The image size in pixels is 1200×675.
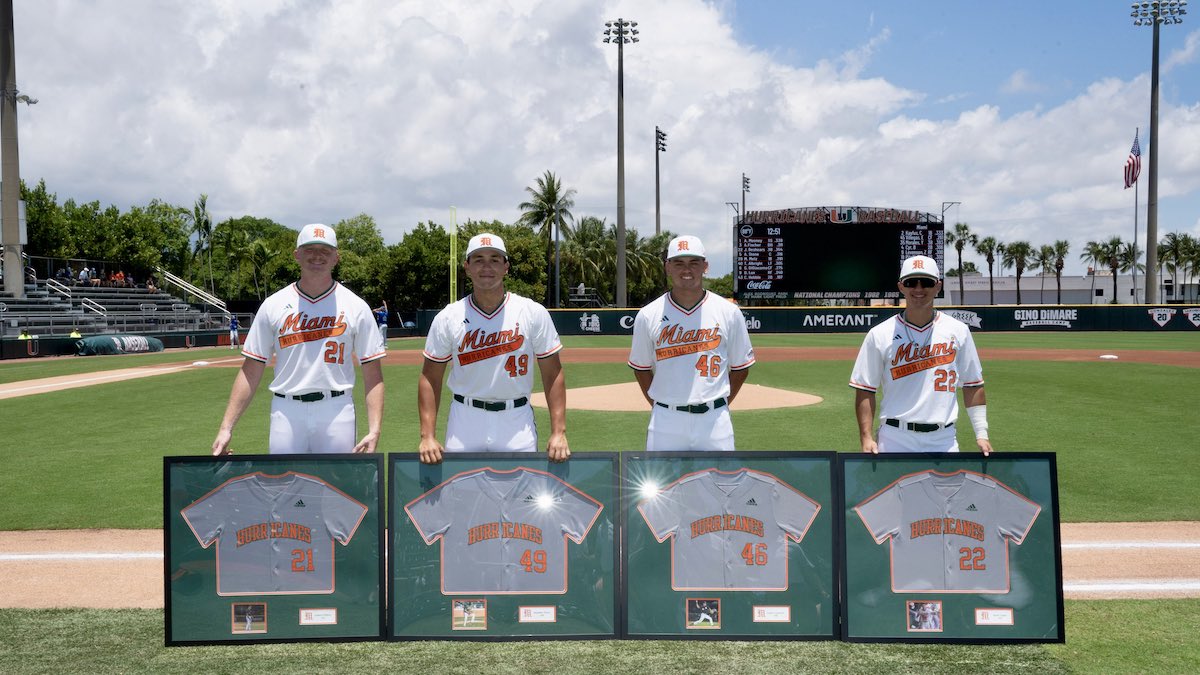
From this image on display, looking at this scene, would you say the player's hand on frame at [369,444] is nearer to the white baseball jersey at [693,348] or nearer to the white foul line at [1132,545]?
the white baseball jersey at [693,348]

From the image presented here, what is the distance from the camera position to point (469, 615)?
13.4 feet

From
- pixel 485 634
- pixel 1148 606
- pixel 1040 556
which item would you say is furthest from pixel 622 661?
pixel 1148 606

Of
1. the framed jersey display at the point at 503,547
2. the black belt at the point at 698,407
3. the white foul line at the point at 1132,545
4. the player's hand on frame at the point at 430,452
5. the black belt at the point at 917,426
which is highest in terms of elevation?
the black belt at the point at 698,407

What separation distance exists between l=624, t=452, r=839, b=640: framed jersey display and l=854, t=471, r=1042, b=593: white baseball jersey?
30cm

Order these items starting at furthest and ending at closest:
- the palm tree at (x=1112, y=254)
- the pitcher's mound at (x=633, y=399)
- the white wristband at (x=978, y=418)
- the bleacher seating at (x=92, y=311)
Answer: the palm tree at (x=1112, y=254) < the bleacher seating at (x=92, y=311) < the pitcher's mound at (x=633, y=399) < the white wristband at (x=978, y=418)

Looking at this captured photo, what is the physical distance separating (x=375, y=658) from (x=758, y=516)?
203 centimetres

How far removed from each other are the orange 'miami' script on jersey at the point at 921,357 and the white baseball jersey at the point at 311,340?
9.28 ft

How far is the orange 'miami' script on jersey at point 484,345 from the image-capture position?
14.0 feet

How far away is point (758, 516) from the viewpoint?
4.11 m

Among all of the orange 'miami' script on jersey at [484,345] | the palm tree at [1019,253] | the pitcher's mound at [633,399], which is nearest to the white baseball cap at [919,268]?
the orange 'miami' script on jersey at [484,345]

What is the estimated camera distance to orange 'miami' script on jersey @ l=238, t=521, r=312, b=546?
4.14m

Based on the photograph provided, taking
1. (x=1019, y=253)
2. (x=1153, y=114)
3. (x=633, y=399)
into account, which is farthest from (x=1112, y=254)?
(x=633, y=399)

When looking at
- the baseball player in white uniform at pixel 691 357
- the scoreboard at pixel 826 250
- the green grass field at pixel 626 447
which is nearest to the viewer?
the green grass field at pixel 626 447

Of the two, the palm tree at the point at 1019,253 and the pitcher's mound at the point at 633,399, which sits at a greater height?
the palm tree at the point at 1019,253
